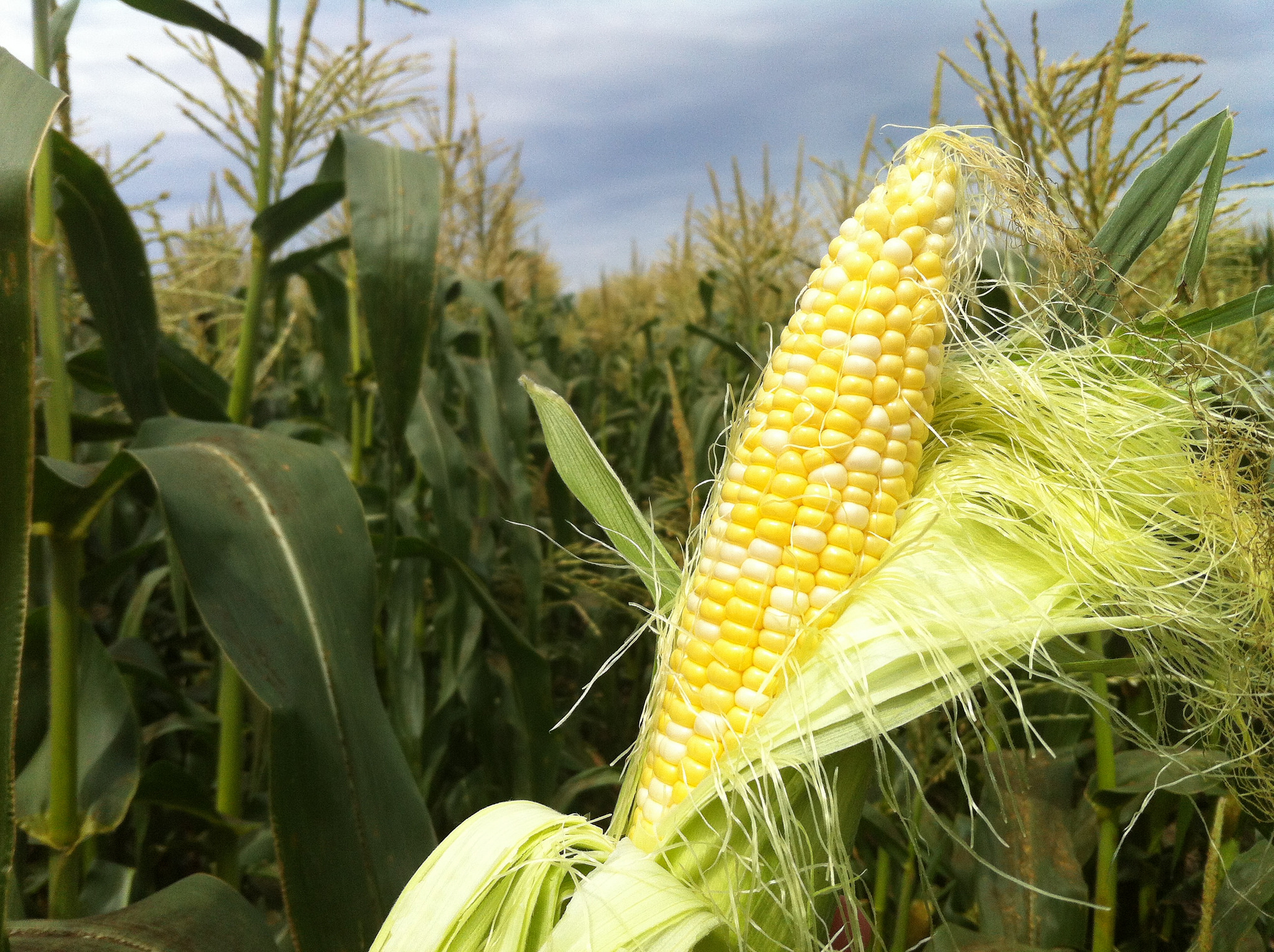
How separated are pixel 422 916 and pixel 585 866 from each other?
0.32 meters

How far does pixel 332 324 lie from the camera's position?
11.5ft

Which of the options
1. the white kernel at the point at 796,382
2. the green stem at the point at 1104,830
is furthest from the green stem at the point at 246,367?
the green stem at the point at 1104,830

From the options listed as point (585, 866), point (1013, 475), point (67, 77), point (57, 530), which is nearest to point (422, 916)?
point (585, 866)

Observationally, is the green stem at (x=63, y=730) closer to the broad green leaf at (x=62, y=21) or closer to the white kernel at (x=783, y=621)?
the broad green leaf at (x=62, y=21)

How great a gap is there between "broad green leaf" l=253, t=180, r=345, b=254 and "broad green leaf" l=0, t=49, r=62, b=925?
1.30 meters

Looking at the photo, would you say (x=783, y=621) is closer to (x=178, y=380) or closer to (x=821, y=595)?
(x=821, y=595)

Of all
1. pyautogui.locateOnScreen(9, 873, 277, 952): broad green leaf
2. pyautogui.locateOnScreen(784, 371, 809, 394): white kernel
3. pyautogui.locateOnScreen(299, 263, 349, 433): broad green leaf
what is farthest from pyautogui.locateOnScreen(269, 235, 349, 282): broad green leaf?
pyautogui.locateOnScreen(784, 371, 809, 394): white kernel

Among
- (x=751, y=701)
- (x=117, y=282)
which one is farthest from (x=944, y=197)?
(x=117, y=282)

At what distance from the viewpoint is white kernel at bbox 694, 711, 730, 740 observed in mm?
1004

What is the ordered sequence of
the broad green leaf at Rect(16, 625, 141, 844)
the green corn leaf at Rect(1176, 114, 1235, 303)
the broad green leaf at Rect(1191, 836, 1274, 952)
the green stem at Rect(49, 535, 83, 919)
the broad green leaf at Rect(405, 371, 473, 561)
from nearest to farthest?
the green corn leaf at Rect(1176, 114, 1235, 303), the broad green leaf at Rect(1191, 836, 1274, 952), the green stem at Rect(49, 535, 83, 919), the broad green leaf at Rect(16, 625, 141, 844), the broad green leaf at Rect(405, 371, 473, 561)

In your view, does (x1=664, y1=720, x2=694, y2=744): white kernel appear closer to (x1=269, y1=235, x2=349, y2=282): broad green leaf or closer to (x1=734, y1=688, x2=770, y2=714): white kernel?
(x1=734, y1=688, x2=770, y2=714): white kernel

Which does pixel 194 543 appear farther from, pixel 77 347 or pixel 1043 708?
pixel 77 347

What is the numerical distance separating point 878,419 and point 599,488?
43 cm

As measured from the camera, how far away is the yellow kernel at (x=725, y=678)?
1016 mm
